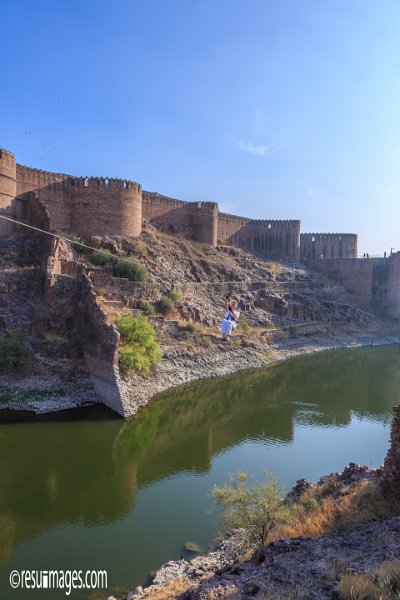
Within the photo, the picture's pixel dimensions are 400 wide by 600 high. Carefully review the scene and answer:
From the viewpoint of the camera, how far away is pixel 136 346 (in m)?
16.2

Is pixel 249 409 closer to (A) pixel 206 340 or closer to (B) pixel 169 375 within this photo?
(B) pixel 169 375

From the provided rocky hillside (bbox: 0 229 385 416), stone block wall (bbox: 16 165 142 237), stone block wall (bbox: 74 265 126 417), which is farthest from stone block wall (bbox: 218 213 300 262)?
stone block wall (bbox: 74 265 126 417)

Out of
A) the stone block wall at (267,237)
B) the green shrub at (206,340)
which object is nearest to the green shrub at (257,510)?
the green shrub at (206,340)

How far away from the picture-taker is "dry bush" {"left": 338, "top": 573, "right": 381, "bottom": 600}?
3.97 m

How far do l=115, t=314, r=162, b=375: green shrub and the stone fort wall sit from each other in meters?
7.78

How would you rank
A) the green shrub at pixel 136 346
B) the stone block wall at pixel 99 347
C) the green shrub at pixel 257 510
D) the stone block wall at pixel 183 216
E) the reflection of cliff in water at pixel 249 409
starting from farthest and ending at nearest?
1. the stone block wall at pixel 183 216
2. the green shrub at pixel 136 346
3. the stone block wall at pixel 99 347
4. the reflection of cliff in water at pixel 249 409
5. the green shrub at pixel 257 510

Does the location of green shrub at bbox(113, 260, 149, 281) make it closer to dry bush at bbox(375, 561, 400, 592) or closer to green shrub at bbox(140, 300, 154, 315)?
green shrub at bbox(140, 300, 154, 315)

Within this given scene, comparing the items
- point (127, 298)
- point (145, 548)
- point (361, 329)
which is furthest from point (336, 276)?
point (145, 548)

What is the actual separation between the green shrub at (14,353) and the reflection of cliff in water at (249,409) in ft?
14.2

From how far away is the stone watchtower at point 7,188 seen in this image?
2031 centimetres

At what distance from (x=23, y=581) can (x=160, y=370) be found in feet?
37.1

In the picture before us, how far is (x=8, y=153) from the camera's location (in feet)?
67.5

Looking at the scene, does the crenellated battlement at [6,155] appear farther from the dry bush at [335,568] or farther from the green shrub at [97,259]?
the dry bush at [335,568]

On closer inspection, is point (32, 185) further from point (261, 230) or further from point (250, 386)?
point (261, 230)
